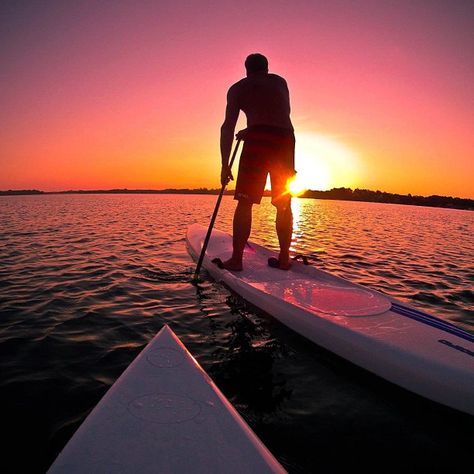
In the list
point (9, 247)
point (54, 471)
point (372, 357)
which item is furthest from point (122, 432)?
point (9, 247)

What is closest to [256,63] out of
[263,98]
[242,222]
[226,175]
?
[263,98]

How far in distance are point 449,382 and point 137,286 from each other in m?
4.58

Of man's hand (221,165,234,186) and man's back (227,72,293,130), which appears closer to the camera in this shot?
man's back (227,72,293,130)

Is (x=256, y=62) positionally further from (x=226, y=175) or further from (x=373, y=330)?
(x=373, y=330)

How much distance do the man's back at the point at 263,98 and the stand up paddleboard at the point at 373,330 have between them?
226 centimetres

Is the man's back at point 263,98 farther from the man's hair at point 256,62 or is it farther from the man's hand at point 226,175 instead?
the man's hand at point 226,175

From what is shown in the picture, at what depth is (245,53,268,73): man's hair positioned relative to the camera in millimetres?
4703

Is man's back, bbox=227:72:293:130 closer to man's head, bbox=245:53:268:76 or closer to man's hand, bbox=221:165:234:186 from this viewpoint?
man's head, bbox=245:53:268:76

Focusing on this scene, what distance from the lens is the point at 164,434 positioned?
153 cm

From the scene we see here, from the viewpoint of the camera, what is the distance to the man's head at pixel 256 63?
4.70 meters

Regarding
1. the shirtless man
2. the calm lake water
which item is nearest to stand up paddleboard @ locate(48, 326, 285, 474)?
the calm lake water

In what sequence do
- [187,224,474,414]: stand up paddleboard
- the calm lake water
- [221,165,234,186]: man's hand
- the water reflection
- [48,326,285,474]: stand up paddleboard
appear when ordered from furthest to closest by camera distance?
[221,165,234,186]: man's hand
the water reflection
[187,224,474,414]: stand up paddleboard
the calm lake water
[48,326,285,474]: stand up paddleboard

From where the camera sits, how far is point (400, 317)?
3262 millimetres

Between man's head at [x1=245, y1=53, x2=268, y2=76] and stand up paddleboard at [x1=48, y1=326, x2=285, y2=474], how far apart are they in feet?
14.0
